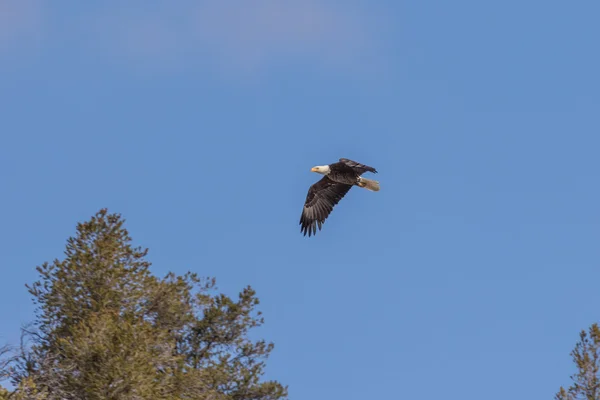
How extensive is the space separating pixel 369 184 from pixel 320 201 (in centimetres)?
129

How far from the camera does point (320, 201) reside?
83.6 feet

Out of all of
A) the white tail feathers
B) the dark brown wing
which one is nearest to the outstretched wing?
the white tail feathers

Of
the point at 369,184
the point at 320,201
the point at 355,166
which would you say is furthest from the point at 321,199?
the point at 355,166

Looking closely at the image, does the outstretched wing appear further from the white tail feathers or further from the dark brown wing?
the dark brown wing

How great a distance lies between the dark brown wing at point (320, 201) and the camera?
998 inches

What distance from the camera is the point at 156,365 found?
2058 cm

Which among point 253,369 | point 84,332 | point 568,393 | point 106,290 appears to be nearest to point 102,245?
point 106,290

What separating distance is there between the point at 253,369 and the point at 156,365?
16.8 feet

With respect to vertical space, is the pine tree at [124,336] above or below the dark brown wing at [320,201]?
below

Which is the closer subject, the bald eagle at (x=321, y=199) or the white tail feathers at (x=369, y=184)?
the white tail feathers at (x=369, y=184)

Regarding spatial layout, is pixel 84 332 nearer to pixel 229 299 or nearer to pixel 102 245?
pixel 102 245

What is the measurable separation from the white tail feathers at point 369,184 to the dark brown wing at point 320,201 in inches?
17.3

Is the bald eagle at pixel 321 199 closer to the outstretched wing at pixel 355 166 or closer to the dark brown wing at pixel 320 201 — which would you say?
the dark brown wing at pixel 320 201

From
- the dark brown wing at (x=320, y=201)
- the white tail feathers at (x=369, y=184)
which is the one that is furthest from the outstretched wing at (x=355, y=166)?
the dark brown wing at (x=320, y=201)
